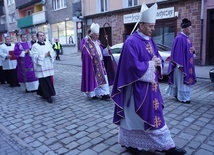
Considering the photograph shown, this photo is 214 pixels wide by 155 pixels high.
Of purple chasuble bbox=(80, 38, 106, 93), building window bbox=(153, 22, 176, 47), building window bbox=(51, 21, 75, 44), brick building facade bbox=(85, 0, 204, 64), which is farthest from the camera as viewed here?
building window bbox=(51, 21, 75, 44)

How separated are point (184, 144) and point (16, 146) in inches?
104

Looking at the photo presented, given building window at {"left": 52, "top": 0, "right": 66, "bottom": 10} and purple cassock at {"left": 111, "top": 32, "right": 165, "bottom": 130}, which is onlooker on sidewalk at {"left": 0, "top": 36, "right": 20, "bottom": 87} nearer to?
purple cassock at {"left": 111, "top": 32, "right": 165, "bottom": 130}

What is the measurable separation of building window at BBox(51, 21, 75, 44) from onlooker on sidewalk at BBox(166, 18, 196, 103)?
18457mm

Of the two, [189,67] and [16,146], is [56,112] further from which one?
[189,67]

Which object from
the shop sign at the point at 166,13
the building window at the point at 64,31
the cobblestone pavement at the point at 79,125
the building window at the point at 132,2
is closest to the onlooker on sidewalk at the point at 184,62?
the cobblestone pavement at the point at 79,125

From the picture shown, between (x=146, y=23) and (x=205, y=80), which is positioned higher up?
(x=146, y=23)

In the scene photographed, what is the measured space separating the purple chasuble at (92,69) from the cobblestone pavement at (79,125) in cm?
48

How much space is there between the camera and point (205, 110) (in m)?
4.92

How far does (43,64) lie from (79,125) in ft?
7.83

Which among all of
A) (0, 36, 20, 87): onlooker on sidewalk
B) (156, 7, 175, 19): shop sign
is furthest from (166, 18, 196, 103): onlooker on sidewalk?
(156, 7, 175, 19): shop sign

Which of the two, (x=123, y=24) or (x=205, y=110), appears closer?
(x=205, y=110)

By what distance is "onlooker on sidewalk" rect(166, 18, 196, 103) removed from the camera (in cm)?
538

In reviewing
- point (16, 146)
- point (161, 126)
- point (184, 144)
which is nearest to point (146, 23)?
point (161, 126)

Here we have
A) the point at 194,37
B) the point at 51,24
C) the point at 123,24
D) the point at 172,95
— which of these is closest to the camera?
the point at 172,95
